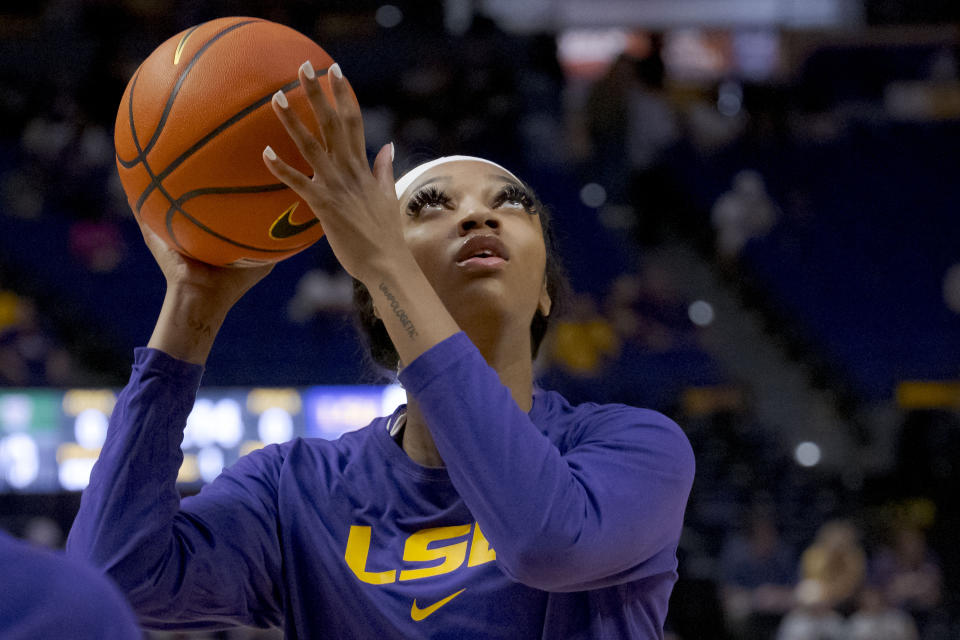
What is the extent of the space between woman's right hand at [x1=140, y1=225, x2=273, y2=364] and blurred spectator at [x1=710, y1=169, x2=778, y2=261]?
331 inches

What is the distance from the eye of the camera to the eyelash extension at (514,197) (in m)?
1.96

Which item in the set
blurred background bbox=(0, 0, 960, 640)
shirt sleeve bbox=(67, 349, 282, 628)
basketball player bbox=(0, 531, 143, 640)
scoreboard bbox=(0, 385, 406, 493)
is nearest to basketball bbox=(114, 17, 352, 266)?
shirt sleeve bbox=(67, 349, 282, 628)

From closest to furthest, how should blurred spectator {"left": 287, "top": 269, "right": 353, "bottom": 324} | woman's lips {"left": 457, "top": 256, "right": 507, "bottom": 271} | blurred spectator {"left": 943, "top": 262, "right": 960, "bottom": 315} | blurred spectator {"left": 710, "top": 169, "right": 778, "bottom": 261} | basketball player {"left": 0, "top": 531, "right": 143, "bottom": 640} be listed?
basketball player {"left": 0, "top": 531, "right": 143, "bottom": 640} → woman's lips {"left": 457, "top": 256, "right": 507, "bottom": 271} → blurred spectator {"left": 287, "top": 269, "right": 353, "bottom": 324} → blurred spectator {"left": 943, "top": 262, "right": 960, "bottom": 315} → blurred spectator {"left": 710, "top": 169, "right": 778, "bottom": 261}

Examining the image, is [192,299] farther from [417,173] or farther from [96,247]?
[96,247]

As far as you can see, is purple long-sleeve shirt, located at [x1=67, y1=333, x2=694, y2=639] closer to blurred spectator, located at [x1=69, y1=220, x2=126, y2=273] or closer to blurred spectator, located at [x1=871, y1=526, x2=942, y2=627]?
blurred spectator, located at [x1=871, y1=526, x2=942, y2=627]

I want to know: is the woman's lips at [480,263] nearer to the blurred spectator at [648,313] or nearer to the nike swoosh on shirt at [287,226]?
the nike swoosh on shirt at [287,226]

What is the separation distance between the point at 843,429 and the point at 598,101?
11.8 feet

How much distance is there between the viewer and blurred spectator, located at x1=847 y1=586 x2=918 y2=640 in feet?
20.0

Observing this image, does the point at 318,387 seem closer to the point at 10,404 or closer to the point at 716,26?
the point at 10,404

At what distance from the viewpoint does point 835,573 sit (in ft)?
20.9

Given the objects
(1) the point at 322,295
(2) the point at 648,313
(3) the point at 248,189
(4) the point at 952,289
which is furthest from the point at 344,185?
(4) the point at 952,289

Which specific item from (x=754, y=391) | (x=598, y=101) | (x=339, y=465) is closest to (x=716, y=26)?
(x=598, y=101)

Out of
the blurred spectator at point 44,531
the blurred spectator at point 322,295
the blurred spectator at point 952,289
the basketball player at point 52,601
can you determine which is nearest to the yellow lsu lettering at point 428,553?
the basketball player at point 52,601

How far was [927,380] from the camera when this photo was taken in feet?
30.1
